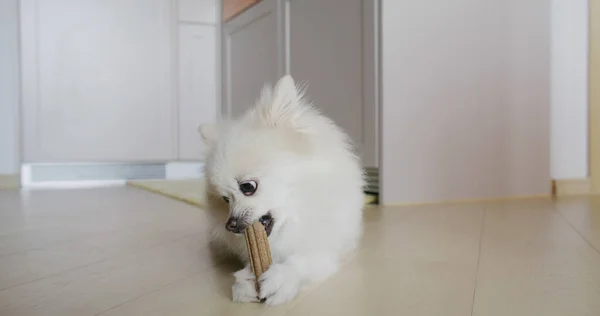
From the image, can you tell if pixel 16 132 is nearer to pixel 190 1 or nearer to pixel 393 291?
pixel 190 1

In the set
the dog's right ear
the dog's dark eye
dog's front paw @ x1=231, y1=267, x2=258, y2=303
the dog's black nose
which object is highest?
the dog's right ear

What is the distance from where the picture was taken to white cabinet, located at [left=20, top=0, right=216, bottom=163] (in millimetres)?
4164

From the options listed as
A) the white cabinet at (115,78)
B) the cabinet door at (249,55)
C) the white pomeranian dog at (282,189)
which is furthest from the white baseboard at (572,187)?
the white cabinet at (115,78)

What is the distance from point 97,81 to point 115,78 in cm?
14

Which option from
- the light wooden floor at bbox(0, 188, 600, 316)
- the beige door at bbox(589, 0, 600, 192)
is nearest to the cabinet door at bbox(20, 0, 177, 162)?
the light wooden floor at bbox(0, 188, 600, 316)

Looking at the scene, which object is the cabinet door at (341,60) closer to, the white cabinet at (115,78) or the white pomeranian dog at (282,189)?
the white pomeranian dog at (282,189)

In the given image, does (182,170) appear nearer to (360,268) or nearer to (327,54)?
(327,54)

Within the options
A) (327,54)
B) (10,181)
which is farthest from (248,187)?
(10,181)

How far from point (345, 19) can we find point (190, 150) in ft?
7.78

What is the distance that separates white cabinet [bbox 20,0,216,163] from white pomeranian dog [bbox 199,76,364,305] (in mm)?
3364

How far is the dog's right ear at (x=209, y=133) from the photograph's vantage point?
1.27 metres

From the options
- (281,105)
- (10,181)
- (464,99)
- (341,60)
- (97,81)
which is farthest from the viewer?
(97,81)

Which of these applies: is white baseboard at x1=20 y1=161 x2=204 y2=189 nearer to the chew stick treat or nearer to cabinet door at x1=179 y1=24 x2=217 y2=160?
cabinet door at x1=179 y1=24 x2=217 y2=160

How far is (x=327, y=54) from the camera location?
2936 millimetres
